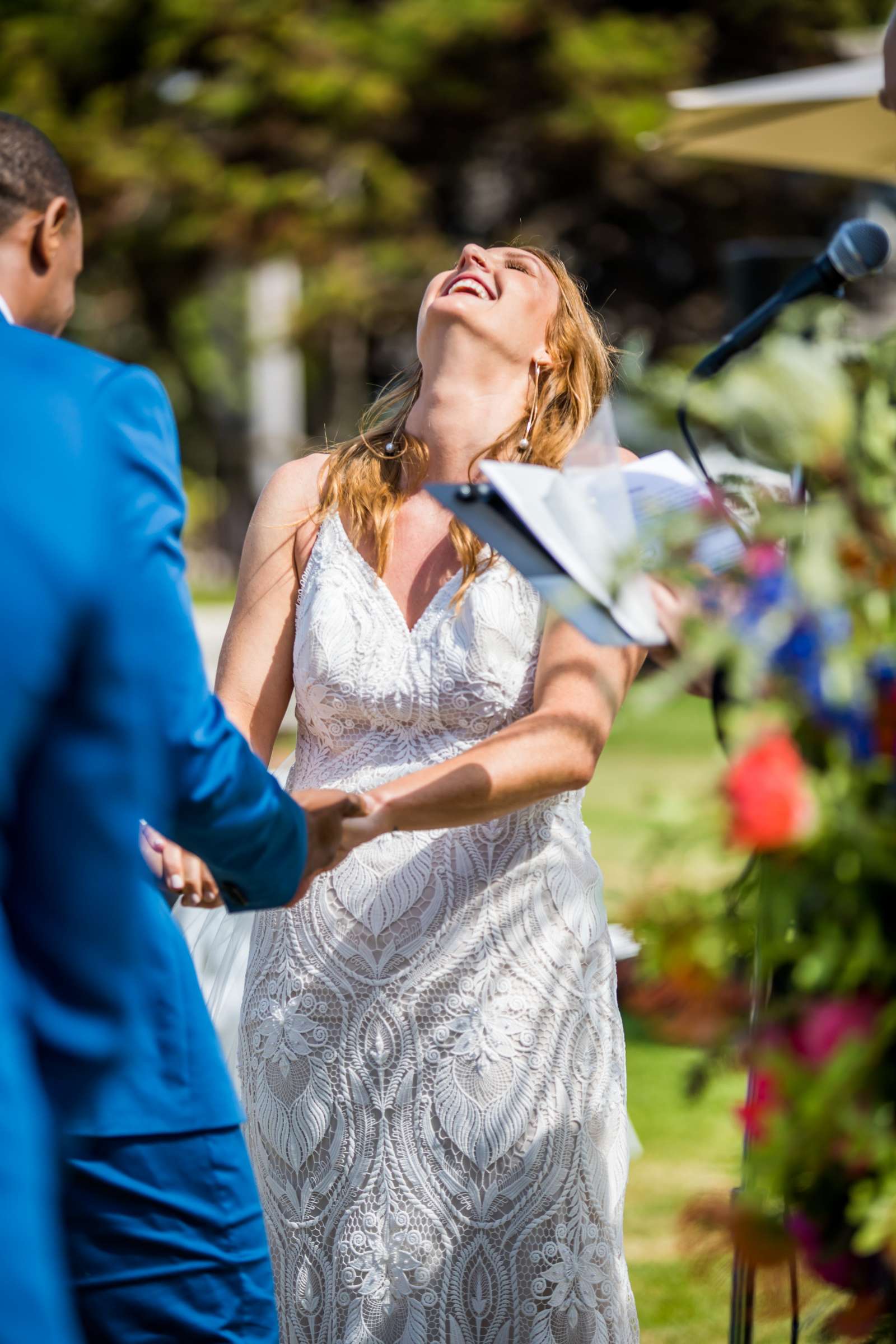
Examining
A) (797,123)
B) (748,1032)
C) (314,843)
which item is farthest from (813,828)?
(797,123)

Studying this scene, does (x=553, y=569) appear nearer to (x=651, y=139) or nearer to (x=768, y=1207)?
(x=768, y=1207)

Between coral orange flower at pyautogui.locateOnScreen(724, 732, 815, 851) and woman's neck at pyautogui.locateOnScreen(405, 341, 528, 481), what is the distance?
162 centimetres

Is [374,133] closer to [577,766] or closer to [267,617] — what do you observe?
[267,617]

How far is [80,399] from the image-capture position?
169 cm

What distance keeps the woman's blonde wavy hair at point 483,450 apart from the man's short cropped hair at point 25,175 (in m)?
0.89

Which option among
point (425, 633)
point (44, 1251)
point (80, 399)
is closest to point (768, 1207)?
point (44, 1251)

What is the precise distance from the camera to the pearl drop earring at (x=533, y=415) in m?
2.75

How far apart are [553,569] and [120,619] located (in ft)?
1.58

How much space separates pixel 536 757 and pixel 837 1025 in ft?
4.05

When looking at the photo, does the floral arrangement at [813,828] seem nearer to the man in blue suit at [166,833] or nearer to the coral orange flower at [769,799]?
the coral orange flower at [769,799]

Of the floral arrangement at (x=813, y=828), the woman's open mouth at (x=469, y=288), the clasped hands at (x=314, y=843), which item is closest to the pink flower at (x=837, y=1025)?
the floral arrangement at (x=813, y=828)

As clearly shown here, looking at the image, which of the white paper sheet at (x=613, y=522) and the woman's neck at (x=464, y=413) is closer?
the white paper sheet at (x=613, y=522)

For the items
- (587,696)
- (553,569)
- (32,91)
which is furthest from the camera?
(32,91)

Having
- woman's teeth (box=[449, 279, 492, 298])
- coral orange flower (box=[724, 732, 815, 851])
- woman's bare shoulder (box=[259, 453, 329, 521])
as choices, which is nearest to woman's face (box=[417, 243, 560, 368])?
woman's teeth (box=[449, 279, 492, 298])
